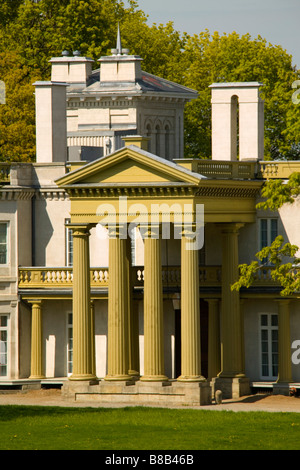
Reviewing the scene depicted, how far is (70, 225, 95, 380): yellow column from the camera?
219ft

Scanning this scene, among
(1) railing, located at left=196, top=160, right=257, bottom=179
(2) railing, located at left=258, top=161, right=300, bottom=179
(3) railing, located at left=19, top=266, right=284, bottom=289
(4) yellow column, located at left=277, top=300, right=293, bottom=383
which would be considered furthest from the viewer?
(3) railing, located at left=19, top=266, right=284, bottom=289

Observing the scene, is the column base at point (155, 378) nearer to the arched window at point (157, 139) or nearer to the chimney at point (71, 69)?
the arched window at point (157, 139)

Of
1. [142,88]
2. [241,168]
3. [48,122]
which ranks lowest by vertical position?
[241,168]

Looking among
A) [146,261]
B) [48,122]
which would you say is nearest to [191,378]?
[146,261]

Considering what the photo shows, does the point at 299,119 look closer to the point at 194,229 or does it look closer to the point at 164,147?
the point at 194,229

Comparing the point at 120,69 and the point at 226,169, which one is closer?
the point at 226,169

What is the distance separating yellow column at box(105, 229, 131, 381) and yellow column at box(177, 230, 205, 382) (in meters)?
2.45

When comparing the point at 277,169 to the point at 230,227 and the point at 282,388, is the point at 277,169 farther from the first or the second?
the point at 282,388

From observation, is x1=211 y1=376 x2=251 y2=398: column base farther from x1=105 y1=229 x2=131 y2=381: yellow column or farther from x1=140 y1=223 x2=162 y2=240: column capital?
x1=140 y1=223 x2=162 y2=240: column capital

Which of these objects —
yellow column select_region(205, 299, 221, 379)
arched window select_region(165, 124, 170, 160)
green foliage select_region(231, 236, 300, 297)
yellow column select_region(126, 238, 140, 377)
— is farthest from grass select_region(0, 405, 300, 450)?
arched window select_region(165, 124, 170, 160)

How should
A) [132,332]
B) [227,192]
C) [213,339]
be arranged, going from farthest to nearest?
[213,339] → [132,332] → [227,192]

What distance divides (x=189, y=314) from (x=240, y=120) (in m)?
9.86

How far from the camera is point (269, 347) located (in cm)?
6962

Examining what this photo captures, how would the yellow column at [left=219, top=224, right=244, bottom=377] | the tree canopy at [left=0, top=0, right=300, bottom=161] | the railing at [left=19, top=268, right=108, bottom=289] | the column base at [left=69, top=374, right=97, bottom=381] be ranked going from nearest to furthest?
the column base at [left=69, top=374, right=97, bottom=381] → the yellow column at [left=219, top=224, right=244, bottom=377] → the railing at [left=19, top=268, right=108, bottom=289] → the tree canopy at [left=0, top=0, right=300, bottom=161]
